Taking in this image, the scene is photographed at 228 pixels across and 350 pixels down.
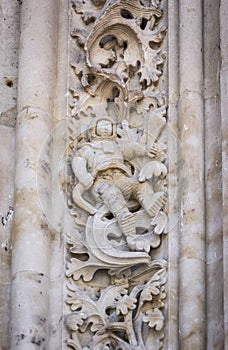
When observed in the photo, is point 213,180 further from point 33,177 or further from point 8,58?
point 8,58

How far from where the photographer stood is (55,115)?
864 cm

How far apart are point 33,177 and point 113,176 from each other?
443mm

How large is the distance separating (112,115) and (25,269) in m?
1.10

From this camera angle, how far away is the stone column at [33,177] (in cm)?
812

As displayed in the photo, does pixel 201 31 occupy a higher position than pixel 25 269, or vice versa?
pixel 201 31

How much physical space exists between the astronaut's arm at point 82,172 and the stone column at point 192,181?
1.66 ft

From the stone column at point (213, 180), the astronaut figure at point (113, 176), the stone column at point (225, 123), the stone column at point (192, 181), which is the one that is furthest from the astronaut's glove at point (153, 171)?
the stone column at point (225, 123)

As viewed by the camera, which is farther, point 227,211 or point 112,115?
point 112,115

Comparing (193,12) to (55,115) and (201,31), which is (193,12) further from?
(55,115)

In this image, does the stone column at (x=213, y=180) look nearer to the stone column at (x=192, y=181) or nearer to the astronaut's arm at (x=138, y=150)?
the stone column at (x=192, y=181)

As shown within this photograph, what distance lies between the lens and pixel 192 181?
27.2 ft

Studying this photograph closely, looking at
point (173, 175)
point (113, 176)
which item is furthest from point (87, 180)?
point (173, 175)

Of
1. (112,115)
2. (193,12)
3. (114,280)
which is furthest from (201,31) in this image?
(114,280)

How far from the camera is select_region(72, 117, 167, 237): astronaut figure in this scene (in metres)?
8.37
